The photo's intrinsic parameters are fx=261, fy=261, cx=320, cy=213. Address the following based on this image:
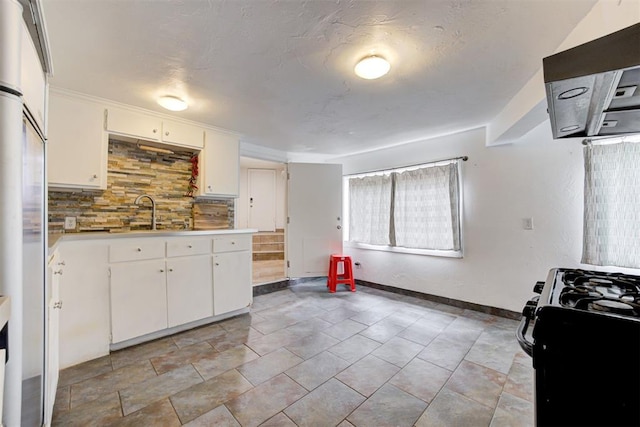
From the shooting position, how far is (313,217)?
167 inches

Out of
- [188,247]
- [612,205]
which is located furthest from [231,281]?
[612,205]

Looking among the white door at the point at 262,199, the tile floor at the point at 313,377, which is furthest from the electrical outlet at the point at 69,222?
the white door at the point at 262,199

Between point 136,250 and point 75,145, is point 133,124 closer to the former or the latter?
point 75,145

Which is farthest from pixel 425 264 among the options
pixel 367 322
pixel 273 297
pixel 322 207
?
pixel 273 297

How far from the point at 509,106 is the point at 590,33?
113 cm

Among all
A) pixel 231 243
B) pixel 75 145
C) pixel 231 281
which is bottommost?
pixel 231 281

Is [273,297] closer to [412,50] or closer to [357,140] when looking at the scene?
[357,140]

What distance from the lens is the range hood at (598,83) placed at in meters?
0.76

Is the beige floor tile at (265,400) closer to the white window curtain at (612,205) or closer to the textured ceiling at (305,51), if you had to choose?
the textured ceiling at (305,51)

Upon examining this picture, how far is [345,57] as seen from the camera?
1.70 metres

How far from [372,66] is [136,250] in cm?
232

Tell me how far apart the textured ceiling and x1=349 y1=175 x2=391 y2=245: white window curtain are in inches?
57.2

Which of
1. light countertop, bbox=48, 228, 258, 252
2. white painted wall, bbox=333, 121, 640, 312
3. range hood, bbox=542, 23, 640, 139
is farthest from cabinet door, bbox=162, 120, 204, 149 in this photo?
range hood, bbox=542, 23, 640, 139

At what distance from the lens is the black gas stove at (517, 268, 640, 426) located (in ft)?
2.11
